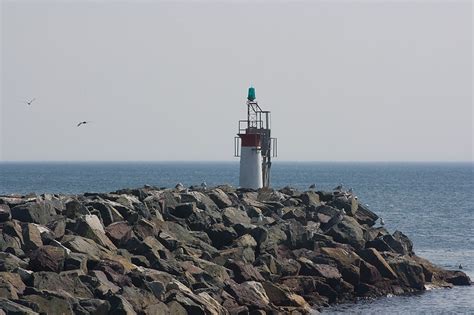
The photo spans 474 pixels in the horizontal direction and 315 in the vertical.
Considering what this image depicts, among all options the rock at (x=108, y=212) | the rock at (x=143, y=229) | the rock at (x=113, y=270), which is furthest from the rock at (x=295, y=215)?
the rock at (x=113, y=270)

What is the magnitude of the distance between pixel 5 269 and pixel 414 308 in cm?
1310

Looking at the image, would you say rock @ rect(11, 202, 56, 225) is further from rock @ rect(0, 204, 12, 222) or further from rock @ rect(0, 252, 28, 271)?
rock @ rect(0, 252, 28, 271)

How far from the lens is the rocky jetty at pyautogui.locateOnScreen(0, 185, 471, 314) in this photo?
23.1 m

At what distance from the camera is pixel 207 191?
3653 cm

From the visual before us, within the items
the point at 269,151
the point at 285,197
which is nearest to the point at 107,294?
the point at 285,197

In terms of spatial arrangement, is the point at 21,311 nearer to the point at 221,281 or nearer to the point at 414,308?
the point at 221,281

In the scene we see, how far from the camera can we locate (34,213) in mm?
28891

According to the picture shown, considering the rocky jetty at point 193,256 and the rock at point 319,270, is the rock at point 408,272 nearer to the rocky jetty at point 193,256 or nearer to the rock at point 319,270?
the rocky jetty at point 193,256

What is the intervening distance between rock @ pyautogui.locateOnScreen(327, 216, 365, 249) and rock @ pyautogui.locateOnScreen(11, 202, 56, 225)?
1002 centimetres

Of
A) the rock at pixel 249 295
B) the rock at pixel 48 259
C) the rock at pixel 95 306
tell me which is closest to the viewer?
the rock at pixel 95 306

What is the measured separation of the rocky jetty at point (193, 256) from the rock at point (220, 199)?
0.20ft

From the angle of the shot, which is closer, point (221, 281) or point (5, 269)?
point (5, 269)

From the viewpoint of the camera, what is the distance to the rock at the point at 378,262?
104ft

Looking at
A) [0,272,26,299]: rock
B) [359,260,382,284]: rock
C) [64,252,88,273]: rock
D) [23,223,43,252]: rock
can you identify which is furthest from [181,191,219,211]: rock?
[0,272,26,299]: rock
